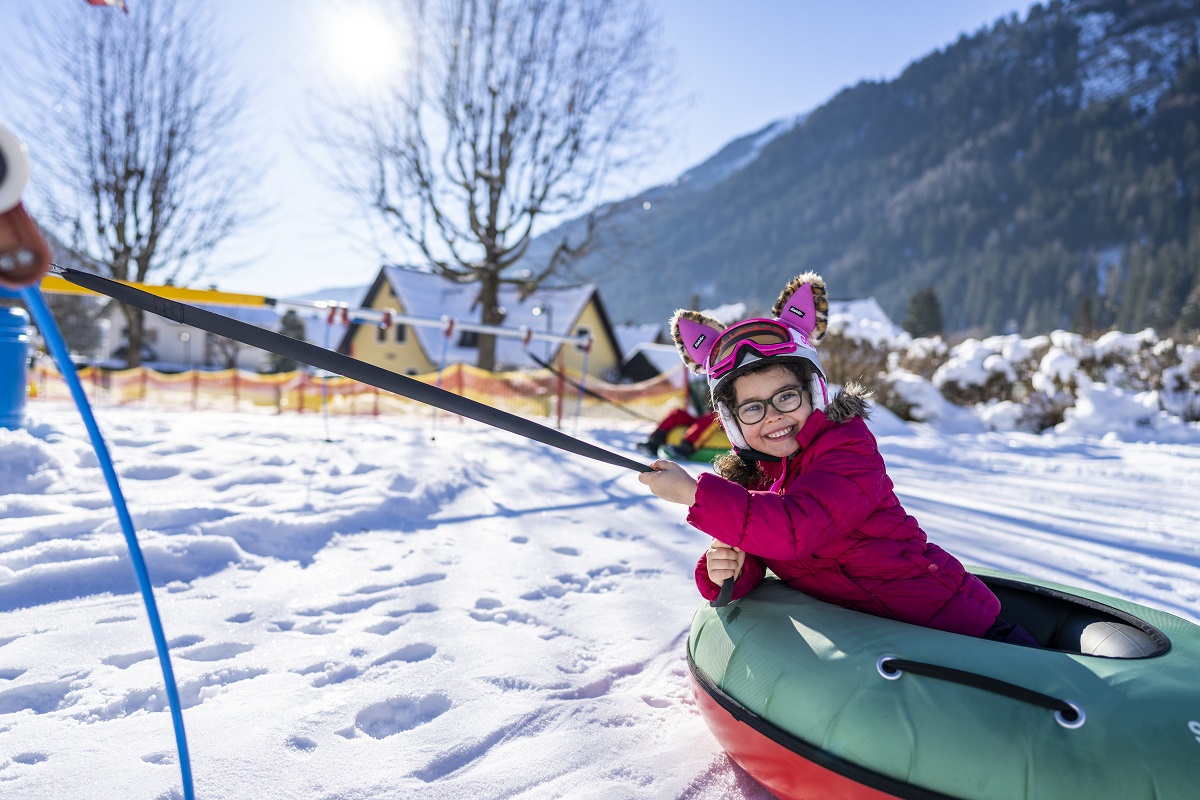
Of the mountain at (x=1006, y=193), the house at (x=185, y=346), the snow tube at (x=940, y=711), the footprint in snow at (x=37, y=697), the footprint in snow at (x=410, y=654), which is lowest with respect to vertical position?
the house at (x=185, y=346)

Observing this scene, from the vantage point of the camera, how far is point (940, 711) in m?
1.40

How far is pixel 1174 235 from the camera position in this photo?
335ft

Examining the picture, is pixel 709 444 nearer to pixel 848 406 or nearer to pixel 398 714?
pixel 848 406

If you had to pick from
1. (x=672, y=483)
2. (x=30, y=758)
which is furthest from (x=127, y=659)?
(x=672, y=483)

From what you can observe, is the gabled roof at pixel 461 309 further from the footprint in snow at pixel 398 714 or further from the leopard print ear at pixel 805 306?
the footprint in snow at pixel 398 714

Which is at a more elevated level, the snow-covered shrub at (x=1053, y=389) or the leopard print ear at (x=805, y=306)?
the leopard print ear at (x=805, y=306)

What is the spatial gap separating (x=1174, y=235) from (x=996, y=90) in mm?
82820

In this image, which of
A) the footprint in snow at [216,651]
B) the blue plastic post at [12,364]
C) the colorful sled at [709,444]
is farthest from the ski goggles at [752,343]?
the colorful sled at [709,444]

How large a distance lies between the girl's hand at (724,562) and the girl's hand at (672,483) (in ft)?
1.03

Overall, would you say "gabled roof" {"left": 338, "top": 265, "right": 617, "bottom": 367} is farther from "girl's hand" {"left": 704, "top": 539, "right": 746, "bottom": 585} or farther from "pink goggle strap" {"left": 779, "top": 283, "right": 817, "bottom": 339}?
"girl's hand" {"left": 704, "top": 539, "right": 746, "bottom": 585}

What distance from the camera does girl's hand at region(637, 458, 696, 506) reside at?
1.74 metres

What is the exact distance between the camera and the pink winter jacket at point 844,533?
171 cm

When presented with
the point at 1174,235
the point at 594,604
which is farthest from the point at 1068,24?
the point at 594,604

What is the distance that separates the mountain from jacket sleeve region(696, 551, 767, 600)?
71.5 meters
